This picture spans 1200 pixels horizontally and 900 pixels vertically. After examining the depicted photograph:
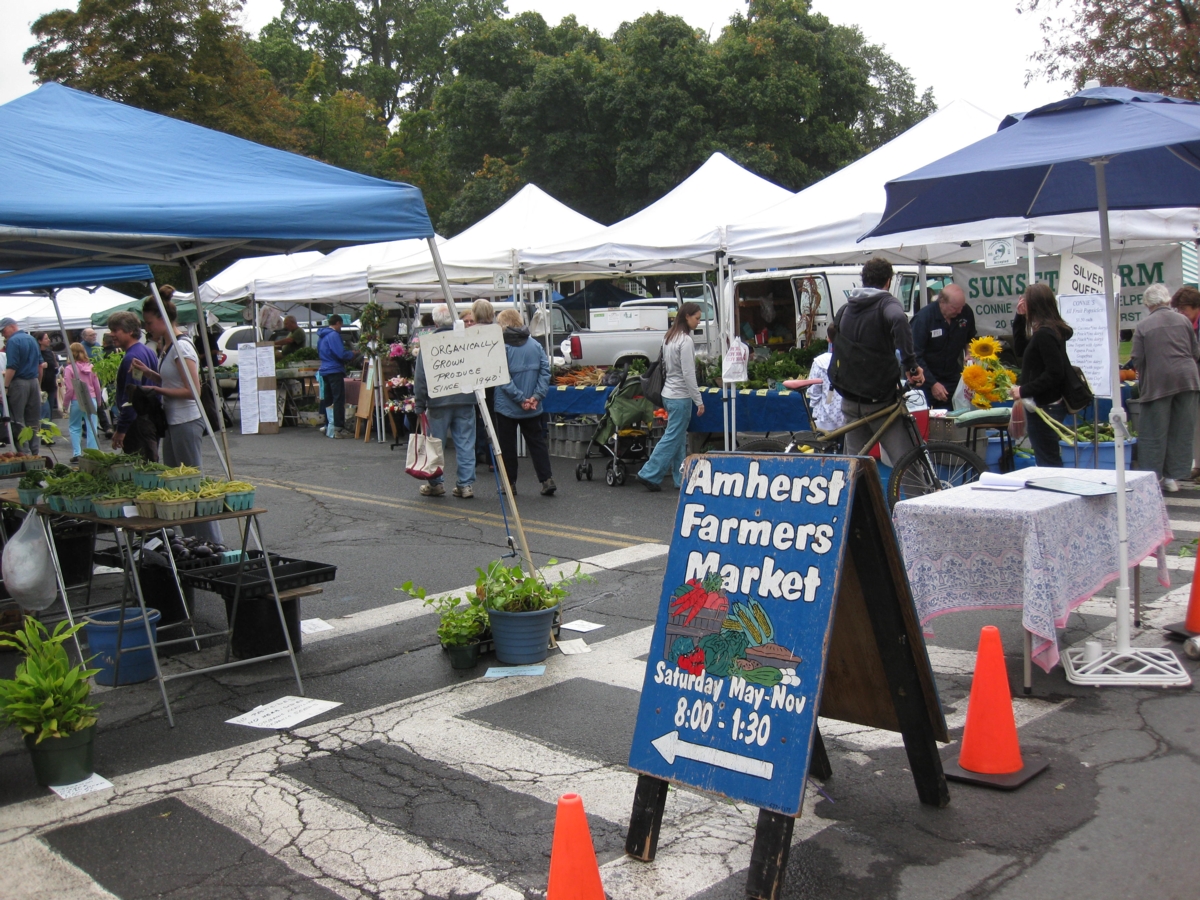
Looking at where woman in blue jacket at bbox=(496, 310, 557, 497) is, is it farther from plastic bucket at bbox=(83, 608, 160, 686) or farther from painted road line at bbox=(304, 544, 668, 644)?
plastic bucket at bbox=(83, 608, 160, 686)

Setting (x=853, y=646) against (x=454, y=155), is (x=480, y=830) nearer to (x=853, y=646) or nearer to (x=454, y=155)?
(x=853, y=646)

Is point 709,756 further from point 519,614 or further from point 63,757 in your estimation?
point 63,757

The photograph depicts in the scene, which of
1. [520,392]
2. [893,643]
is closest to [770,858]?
[893,643]

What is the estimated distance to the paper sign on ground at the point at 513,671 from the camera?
5.66 meters

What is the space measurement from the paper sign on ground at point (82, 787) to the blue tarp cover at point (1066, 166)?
4.71 metres

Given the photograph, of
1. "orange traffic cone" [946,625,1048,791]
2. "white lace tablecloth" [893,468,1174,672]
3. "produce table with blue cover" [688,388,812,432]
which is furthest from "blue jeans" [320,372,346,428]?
"orange traffic cone" [946,625,1048,791]

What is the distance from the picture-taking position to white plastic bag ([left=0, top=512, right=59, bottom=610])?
19.1ft

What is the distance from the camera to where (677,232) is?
12.6 metres

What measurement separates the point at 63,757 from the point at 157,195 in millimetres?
2729

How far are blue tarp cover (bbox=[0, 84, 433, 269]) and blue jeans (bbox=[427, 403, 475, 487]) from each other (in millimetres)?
4598

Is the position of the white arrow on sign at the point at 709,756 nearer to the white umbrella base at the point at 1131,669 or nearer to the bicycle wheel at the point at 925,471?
the white umbrella base at the point at 1131,669

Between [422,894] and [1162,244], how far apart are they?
1439 cm

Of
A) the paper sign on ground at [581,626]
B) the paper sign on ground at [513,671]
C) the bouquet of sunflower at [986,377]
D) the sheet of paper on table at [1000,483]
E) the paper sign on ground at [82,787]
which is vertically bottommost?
the paper sign on ground at [581,626]

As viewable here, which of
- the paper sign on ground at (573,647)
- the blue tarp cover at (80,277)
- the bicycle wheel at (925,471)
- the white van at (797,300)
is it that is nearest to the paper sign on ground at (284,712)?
the paper sign on ground at (573,647)
